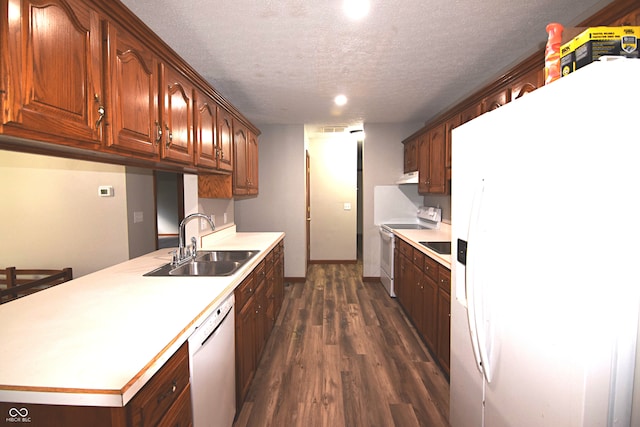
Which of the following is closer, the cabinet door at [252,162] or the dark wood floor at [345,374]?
the dark wood floor at [345,374]

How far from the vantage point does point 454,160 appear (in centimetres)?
170

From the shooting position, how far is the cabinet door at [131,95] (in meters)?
1.29

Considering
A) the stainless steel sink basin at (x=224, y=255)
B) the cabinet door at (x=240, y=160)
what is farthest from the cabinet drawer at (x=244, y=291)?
the cabinet door at (x=240, y=160)

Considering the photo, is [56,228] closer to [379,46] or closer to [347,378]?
[347,378]

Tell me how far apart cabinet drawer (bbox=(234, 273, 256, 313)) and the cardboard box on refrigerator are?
6.38ft

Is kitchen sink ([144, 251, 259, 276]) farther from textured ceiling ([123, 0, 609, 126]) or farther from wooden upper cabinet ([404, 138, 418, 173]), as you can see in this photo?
wooden upper cabinet ([404, 138, 418, 173])

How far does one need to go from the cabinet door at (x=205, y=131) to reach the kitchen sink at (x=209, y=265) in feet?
2.42

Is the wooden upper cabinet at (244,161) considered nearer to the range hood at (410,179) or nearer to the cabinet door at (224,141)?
the cabinet door at (224,141)

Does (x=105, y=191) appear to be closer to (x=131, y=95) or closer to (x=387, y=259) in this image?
(x=131, y=95)

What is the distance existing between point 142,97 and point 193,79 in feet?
2.18

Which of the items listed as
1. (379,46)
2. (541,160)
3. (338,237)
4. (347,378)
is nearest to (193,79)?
(379,46)

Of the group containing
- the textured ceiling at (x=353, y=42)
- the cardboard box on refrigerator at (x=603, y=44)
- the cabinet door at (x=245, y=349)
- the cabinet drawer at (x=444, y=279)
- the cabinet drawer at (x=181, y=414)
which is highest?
the textured ceiling at (x=353, y=42)

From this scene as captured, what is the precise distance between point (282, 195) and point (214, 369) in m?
3.64

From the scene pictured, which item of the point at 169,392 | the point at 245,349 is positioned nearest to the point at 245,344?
the point at 245,349
